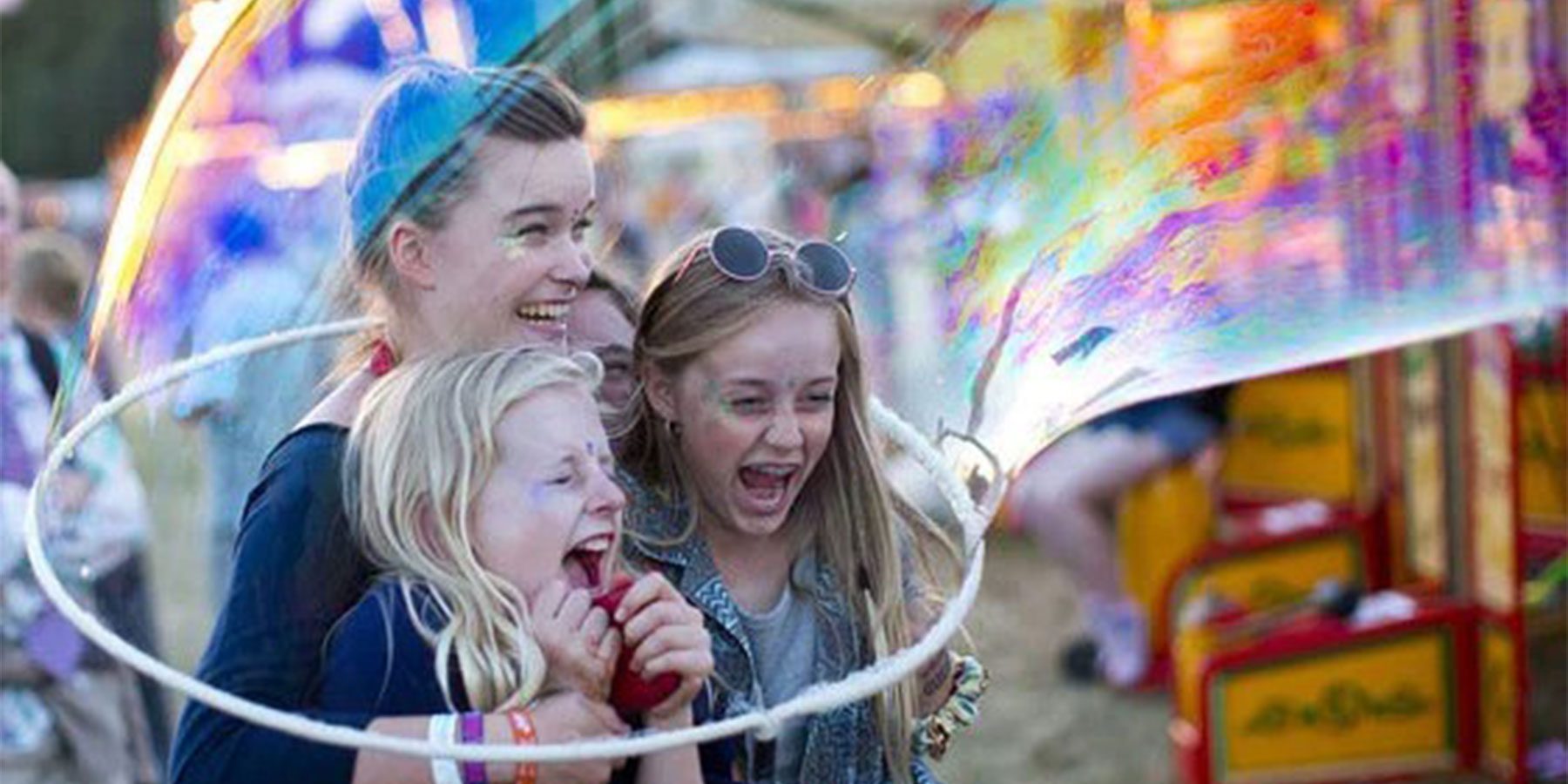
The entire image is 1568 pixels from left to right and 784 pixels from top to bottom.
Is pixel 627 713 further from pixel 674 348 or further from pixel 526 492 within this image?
pixel 674 348

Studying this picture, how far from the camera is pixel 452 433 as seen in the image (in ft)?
6.84

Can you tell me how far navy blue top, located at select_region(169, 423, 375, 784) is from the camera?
2.05m

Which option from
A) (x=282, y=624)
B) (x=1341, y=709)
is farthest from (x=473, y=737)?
(x=1341, y=709)

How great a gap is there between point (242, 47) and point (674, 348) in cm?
52

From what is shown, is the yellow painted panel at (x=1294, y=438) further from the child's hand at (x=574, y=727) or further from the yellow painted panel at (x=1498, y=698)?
the child's hand at (x=574, y=727)

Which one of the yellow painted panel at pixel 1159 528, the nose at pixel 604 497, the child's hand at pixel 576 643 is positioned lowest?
the child's hand at pixel 576 643

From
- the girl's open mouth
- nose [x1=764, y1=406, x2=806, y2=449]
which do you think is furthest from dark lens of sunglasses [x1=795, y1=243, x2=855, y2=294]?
the girl's open mouth

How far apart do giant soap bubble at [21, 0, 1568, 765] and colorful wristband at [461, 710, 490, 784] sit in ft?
1.54

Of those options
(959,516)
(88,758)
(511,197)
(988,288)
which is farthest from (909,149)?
(88,758)

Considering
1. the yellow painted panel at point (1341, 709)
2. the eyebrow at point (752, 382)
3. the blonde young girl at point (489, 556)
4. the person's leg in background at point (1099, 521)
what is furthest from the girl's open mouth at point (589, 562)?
the person's leg in background at point (1099, 521)

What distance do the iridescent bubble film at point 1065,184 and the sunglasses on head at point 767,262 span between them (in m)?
0.09

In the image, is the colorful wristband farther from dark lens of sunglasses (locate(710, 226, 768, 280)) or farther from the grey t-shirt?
dark lens of sunglasses (locate(710, 226, 768, 280))

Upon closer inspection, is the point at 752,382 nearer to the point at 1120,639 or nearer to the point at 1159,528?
the point at 1120,639

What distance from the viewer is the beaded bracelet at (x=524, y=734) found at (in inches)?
78.4
